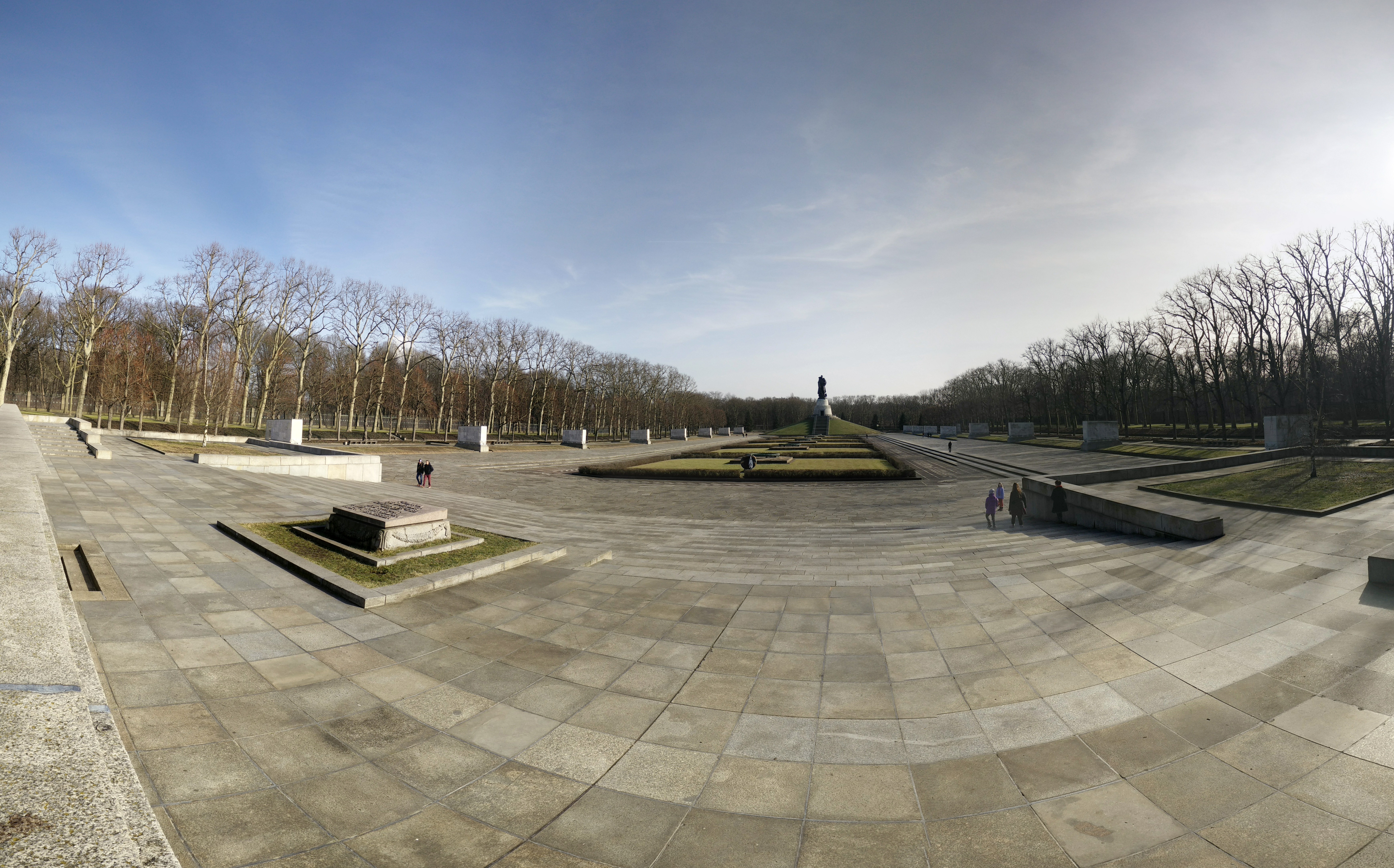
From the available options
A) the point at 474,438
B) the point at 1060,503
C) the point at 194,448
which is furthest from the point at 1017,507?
the point at 474,438

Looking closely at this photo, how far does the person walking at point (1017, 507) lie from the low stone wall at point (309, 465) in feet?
87.8

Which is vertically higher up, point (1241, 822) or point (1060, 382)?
point (1060, 382)

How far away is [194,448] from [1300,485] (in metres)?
45.4

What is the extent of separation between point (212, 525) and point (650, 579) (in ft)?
30.4

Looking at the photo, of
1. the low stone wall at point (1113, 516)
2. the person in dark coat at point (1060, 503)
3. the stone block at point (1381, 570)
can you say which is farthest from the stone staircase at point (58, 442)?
the stone block at point (1381, 570)

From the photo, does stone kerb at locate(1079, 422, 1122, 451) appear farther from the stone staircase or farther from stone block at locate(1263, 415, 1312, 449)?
the stone staircase

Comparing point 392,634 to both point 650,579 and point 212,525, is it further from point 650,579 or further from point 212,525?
point 212,525

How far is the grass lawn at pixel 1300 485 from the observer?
14148 millimetres

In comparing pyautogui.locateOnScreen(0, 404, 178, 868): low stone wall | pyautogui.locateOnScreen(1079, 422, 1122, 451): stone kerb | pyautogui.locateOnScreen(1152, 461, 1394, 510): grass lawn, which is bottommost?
pyautogui.locateOnScreen(0, 404, 178, 868): low stone wall

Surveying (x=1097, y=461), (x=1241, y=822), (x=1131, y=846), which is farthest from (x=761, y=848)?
(x=1097, y=461)

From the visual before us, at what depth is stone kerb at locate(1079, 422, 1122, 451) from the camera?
137 feet

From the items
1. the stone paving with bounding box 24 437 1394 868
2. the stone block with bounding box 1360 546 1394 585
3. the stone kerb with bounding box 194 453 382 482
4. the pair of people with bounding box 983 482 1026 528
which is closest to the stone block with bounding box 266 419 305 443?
the stone kerb with bounding box 194 453 382 482

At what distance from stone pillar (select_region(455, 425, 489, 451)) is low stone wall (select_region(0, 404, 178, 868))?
146ft

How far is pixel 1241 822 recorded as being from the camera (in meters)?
3.97
